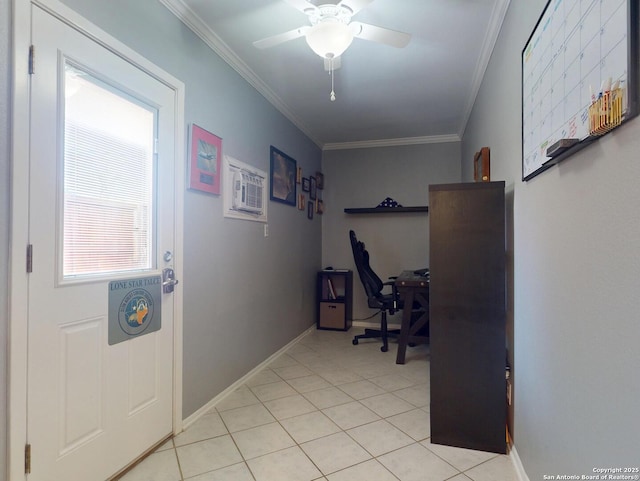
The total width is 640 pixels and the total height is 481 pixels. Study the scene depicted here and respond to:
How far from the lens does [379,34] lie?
1.72 meters

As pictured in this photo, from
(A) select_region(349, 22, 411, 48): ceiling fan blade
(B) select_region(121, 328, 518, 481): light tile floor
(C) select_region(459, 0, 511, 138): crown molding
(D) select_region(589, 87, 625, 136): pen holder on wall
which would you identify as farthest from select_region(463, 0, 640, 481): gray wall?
(A) select_region(349, 22, 411, 48): ceiling fan blade

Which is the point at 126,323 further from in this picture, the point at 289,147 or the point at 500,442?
the point at 289,147

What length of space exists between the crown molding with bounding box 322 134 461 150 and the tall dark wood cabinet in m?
2.84

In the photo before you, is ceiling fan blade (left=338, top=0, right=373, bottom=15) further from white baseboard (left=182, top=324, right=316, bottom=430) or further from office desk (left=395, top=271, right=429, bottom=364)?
white baseboard (left=182, top=324, right=316, bottom=430)

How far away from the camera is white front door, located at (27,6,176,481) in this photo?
4.08ft

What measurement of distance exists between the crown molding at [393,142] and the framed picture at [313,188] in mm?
668

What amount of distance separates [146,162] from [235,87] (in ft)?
3.78

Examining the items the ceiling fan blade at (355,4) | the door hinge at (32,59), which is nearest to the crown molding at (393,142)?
the ceiling fan blade at (355,4)

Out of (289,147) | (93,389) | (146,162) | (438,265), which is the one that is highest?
(289,147)

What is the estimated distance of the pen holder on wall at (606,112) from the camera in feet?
2.48

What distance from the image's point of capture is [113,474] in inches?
60.4

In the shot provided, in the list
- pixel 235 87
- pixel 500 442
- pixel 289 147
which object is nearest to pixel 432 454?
pixel 500 442

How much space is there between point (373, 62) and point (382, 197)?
2220mm

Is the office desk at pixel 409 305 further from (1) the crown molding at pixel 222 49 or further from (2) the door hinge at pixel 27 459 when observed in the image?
(2) the door hinge at pixel 27 459
